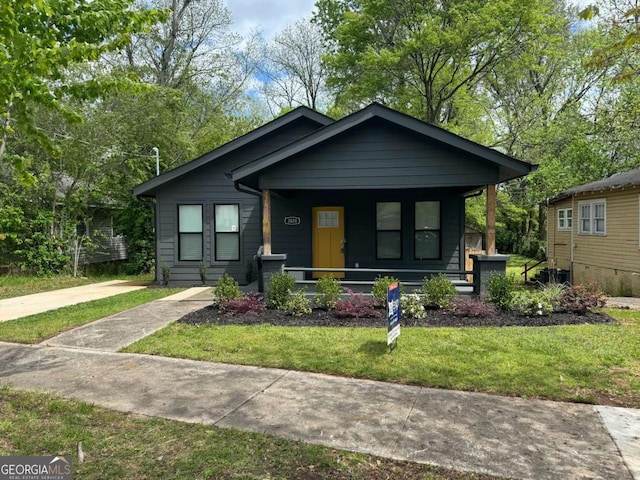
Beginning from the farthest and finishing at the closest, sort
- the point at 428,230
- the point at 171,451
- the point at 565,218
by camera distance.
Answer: the point at 565,218 < the point at 428,230 < the point at 171,451

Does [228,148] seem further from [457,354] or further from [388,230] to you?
[457,354]

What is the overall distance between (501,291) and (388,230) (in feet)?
13.9

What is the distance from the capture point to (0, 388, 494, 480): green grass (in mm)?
2760

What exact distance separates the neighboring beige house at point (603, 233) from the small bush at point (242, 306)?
11629mm

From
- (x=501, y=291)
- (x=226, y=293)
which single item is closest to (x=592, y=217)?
(x=501, y=291)

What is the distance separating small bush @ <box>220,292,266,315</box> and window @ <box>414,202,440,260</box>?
204 inches

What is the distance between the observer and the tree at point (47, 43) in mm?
3637

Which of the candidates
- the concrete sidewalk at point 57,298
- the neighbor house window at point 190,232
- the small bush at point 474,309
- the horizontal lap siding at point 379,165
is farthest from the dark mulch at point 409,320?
the neighbor house window at point 190,232

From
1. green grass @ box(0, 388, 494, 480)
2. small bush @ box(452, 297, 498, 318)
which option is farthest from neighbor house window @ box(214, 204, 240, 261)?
green grass @ box(0, 388, 494, 480)

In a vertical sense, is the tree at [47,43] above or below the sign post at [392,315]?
above

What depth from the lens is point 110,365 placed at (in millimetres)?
5141

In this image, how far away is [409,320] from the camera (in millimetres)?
7082

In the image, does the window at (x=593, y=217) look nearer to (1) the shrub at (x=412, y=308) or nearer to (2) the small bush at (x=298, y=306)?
(1) the shrub at (x=412, y=308)

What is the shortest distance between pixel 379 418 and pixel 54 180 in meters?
15.7
